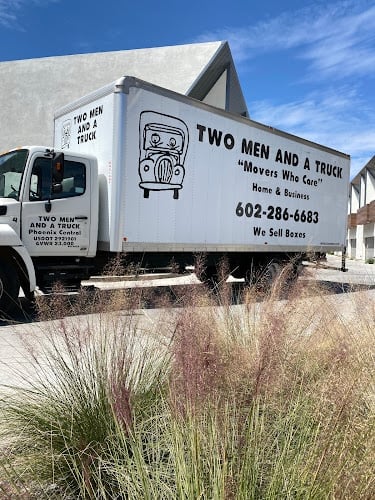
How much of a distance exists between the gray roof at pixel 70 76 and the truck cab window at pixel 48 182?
24627 millimetres

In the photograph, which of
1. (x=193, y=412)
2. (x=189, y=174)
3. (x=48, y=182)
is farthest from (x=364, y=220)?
(x=193, y=412)

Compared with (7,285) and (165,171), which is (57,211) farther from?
(165,171)

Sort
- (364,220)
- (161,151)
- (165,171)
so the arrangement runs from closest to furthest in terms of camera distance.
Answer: (161,151) < (165,171) < (364,220)

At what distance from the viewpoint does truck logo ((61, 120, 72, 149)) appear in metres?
9.97

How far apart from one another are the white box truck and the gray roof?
2192 cm

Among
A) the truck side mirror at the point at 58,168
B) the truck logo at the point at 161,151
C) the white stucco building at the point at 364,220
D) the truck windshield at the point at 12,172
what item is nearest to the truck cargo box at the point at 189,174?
the truck logo at the point at 161,151

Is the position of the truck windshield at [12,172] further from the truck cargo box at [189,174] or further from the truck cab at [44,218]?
the truck cargo box at [189,174]

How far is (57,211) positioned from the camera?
8.17 metres

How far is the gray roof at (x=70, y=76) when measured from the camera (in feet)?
105

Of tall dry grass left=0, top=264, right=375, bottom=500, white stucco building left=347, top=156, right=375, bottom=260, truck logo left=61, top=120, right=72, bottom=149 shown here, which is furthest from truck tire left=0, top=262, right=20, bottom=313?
white stucco building left=347, top=156, right=375, bottom=260

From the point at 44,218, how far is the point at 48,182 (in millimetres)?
609

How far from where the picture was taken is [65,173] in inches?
333

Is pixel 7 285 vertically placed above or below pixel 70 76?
below

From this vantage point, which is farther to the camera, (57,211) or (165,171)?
(165,171)
